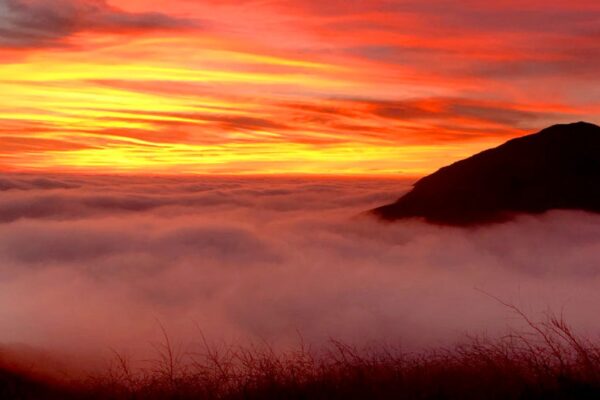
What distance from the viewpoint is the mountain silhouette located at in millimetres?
100125

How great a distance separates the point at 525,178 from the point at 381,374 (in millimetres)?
100092

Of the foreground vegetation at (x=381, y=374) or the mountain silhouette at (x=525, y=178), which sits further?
the mountain silhouette at (x=525, y=178)

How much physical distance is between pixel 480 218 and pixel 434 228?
34.2 ft

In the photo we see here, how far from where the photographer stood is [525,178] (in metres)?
102

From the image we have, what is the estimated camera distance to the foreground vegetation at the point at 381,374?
7493mm

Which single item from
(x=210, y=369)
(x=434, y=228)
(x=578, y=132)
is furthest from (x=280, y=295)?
(x=210, y=369)

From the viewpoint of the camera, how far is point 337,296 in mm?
86438

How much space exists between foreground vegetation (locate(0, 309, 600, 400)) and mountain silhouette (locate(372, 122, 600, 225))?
94.3 m

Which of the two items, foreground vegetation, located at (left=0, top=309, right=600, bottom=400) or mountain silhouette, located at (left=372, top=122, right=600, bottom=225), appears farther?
mountain silhouette, located at (left=372, top=122, right=600, bottom=225)

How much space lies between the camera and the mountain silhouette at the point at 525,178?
100 meters

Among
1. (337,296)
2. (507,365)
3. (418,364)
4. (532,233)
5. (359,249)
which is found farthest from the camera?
(359,249)

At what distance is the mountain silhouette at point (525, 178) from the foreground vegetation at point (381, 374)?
94.3m

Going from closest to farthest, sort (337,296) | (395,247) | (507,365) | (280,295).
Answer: (507,365) → (337,296) → (280,295) → (395,247)

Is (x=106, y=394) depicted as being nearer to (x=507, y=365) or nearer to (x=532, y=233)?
(x=507, y=365)
